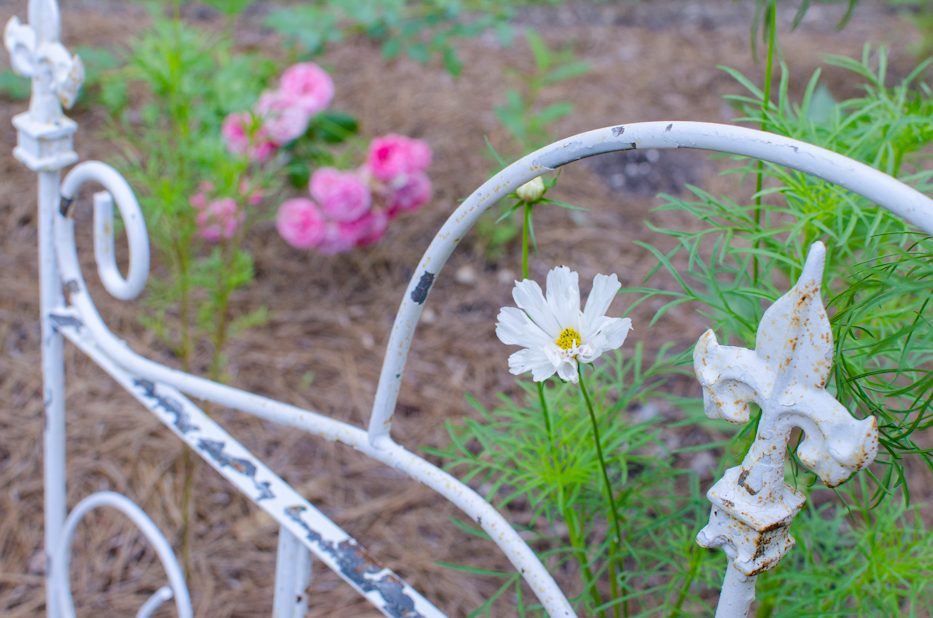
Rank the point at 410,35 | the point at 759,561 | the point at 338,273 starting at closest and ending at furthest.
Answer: the point at 759,561 → the point at 338,273 → the point at 410,35

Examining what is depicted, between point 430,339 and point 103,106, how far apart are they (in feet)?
4.76

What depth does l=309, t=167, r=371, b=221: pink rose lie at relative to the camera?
2.32 metres

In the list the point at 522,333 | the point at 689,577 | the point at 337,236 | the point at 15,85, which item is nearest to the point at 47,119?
the point at 522,333

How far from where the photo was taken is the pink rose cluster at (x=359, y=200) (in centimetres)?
233

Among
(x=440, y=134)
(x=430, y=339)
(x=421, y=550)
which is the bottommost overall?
(x=421, y=550)

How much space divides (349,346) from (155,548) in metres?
1.04

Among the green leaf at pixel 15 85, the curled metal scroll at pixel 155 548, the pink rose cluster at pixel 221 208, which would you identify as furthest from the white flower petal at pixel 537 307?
the green leaf at pixel 15 85

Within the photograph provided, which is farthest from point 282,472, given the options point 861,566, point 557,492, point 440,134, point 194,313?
point 440,134

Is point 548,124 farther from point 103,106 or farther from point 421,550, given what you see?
point 421,550

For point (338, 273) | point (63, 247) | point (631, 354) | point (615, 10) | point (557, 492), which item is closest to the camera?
point (557, 492)

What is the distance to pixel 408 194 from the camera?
7.89 feet

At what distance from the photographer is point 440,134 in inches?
118

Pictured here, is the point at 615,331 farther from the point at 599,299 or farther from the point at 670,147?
the point at 670,147

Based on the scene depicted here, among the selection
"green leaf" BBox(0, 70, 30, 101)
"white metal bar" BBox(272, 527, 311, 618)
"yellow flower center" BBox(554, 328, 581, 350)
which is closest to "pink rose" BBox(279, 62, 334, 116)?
"green leaf" BBox(0, 70, 30, 101)
